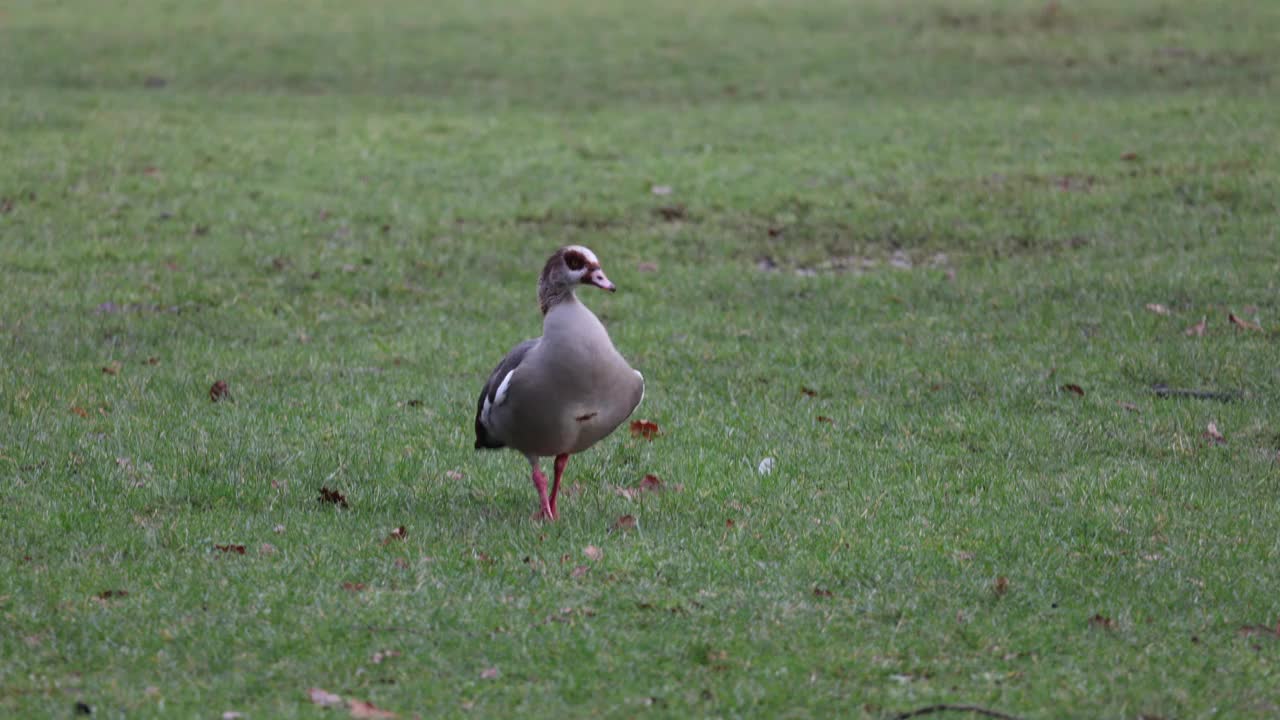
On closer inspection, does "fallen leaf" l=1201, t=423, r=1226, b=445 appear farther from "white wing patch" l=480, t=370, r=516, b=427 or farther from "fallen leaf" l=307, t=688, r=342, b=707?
"fallen leaf" l=307, t=688, r=342, b=707

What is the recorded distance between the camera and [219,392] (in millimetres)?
12086

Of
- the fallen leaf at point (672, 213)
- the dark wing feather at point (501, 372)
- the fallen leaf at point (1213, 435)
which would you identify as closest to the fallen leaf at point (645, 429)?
the dark wing feather at point (501, 372)

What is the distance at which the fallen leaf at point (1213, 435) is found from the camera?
10.9 meters

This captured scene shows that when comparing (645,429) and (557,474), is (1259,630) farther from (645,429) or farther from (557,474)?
(645,429)

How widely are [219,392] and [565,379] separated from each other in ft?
16.1

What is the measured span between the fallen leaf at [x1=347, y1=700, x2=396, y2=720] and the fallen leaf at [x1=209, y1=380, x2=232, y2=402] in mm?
6030

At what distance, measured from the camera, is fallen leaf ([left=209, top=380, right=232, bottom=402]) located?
11969 millimetres

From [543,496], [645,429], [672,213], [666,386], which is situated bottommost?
[666,386]

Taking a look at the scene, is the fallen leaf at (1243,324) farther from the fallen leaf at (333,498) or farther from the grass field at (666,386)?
the fallen leaf at (333,498)

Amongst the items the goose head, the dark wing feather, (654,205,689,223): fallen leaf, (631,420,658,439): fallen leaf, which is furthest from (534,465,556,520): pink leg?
(654,205,689,223): fallen leaf

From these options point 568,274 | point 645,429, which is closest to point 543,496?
point 568,274

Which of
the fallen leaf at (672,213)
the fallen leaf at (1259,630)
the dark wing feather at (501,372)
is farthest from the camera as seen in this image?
the fallen leaf at (672,213)

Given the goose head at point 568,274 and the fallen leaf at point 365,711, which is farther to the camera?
the goose head at point 568,274

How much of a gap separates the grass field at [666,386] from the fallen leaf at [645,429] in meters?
0.23
